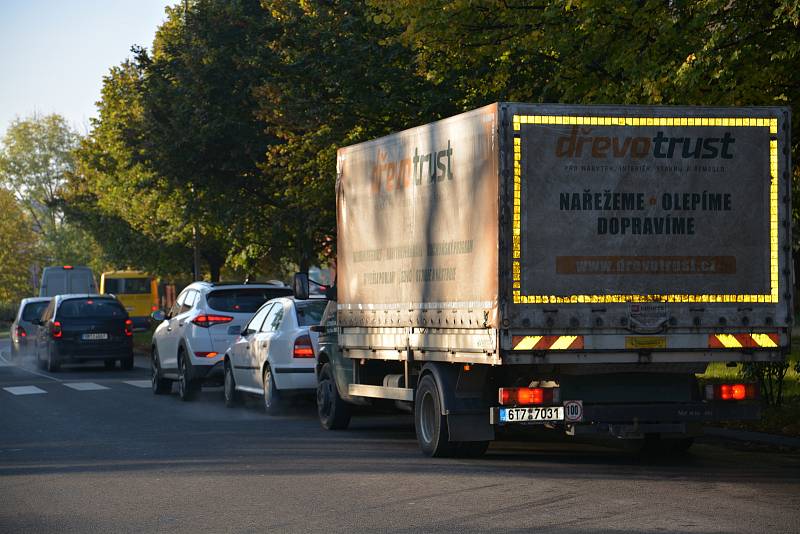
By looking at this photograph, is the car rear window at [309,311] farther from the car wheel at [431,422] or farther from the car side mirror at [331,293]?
the car wheel at [431,422]

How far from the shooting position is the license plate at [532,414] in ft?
38.7

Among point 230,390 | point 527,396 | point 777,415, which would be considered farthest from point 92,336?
point 527,396

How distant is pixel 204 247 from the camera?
5384 centimetres

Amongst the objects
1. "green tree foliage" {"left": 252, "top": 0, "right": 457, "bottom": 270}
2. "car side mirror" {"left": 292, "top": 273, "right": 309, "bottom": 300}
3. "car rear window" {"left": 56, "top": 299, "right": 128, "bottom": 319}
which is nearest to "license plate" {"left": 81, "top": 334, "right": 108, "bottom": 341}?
"car rear window" {"left": 56, "top": 299, "right": 128, "bottom": 319}

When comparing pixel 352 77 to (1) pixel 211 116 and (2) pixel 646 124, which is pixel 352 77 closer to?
(1) pixel 211 116

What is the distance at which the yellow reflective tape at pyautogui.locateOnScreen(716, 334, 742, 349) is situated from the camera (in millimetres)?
11875

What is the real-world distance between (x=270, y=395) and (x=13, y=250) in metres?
94.6

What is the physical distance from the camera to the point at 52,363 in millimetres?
31547

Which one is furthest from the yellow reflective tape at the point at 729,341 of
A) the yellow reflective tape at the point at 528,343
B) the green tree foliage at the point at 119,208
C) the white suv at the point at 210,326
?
the green tree foliage at the point at 119,208

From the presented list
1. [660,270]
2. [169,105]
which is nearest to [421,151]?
[660,270]

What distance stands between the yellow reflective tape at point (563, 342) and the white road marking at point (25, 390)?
14644mm

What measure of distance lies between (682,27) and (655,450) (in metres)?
4.92

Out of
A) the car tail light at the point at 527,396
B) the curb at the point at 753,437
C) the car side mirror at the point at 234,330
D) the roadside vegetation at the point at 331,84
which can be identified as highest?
the roadside vegetation at the point at 331,84

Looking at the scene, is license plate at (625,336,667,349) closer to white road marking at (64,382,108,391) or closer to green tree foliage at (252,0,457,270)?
green tree foliage at (252,0,457,270)
